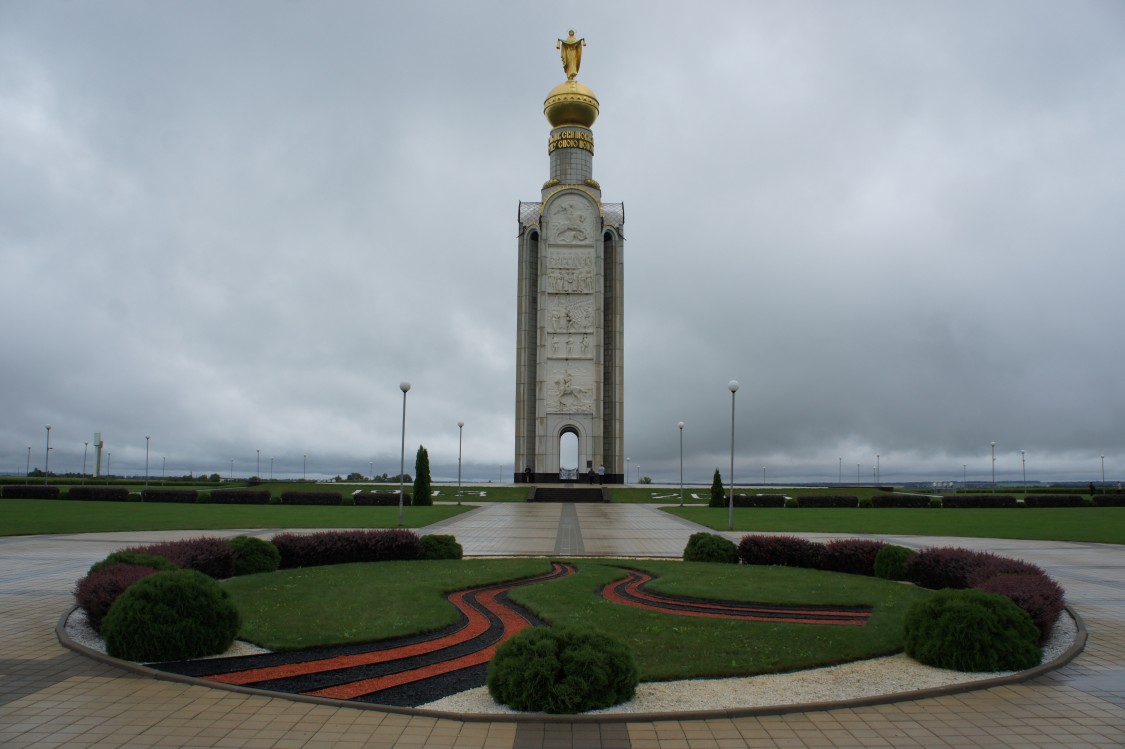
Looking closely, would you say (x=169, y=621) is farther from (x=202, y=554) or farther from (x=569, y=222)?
(x=569, y=222)

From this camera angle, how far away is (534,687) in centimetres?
684

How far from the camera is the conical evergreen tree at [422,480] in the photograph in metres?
43.3

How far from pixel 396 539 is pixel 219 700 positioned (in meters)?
10.7

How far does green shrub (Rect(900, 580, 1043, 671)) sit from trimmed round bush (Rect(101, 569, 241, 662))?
810 centimetres

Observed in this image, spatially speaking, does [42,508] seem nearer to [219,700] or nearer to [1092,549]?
[219,700]

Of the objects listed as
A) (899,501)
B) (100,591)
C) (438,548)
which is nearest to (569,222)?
(899,501)

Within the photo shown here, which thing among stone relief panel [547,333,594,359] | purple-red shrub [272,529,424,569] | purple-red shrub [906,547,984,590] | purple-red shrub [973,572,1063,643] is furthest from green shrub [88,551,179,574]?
stone relief panel [547,333,594,359]

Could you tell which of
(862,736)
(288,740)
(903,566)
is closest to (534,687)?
(288,740)

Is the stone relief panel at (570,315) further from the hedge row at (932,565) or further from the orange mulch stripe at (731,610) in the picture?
the orange mulch stripe at (731,610)

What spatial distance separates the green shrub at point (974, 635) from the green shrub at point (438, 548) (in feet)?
37.4

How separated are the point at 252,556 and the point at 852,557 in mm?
12519

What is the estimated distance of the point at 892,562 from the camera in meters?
15.2

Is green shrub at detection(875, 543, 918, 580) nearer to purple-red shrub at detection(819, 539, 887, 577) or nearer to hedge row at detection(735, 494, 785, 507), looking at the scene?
purple-red shrub at detection(819, 539, 887, 577)

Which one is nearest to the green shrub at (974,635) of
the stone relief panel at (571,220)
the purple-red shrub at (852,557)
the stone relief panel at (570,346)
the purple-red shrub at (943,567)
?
the purple-red shrub at (943,567)
